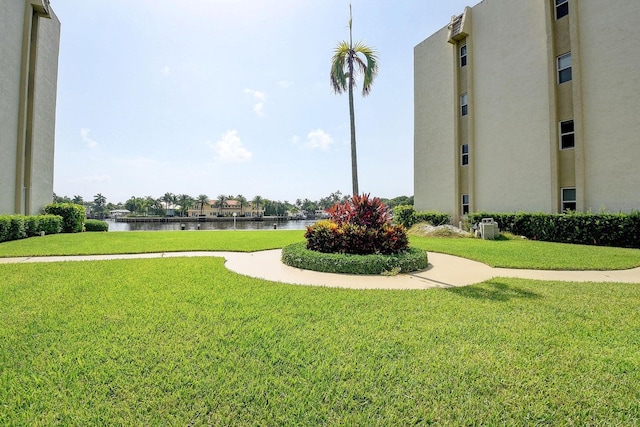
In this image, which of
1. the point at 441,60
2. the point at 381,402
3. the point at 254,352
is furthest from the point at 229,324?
the point at 441,60

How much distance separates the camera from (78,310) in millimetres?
4000

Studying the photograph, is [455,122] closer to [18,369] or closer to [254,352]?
[254,352]

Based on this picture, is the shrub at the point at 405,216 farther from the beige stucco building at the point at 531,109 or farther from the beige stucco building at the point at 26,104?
the beige stucco building at the point at 26,104

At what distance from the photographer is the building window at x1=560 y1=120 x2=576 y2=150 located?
44.7ft

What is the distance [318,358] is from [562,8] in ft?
65.3

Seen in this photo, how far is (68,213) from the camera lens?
1820 centimetres

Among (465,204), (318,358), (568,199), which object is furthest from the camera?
(465,204)

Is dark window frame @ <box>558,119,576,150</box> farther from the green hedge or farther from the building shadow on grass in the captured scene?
the building shadow on grass

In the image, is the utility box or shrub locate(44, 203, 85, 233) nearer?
the utility box

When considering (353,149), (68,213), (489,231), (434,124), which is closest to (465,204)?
(489,231)

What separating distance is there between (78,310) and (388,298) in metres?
4.43

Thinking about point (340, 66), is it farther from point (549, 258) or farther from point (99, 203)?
point (99, 203)

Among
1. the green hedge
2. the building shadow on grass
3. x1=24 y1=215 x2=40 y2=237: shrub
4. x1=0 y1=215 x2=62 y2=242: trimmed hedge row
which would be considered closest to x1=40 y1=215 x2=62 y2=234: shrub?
x1=0 y1=215 x2=62 y2=242: trimmed hedge row

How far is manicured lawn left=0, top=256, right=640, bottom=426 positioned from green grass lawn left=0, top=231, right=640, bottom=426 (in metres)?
0.01
